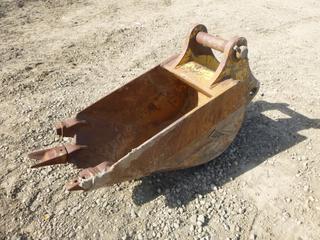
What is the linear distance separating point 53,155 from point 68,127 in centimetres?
32

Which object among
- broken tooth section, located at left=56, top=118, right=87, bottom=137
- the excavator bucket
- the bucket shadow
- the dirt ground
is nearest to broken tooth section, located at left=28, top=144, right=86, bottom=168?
the excavator bucket

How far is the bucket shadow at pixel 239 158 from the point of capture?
352cm

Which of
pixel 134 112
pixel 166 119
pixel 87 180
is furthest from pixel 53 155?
pixel 166 119

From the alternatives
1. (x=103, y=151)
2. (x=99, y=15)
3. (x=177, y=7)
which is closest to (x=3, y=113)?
(x=103, y=151)

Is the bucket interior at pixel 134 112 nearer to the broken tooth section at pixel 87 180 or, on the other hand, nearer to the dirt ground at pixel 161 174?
the dirt ground at pixel 161 174

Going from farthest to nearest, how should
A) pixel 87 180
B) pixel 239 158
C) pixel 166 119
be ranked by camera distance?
pixel 166 119 < pixel 239 158 < pixel 87 180

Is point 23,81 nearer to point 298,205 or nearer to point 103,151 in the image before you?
point 103,151

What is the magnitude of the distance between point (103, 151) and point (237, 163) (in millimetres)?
1337

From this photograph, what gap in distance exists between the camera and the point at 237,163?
3816 millimetres

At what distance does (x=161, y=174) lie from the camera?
12.1ft

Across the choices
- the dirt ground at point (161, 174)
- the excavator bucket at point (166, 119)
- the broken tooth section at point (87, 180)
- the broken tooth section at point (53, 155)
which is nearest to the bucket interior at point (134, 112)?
the excavator bucket at point (166, 119)

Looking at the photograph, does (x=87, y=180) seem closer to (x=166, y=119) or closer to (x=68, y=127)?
(x=68, y=127)

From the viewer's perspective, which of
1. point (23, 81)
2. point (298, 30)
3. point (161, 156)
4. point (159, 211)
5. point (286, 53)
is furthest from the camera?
point (298, 30)

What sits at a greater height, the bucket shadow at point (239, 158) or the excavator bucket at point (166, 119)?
the excavator bucket at point (166, 119)
